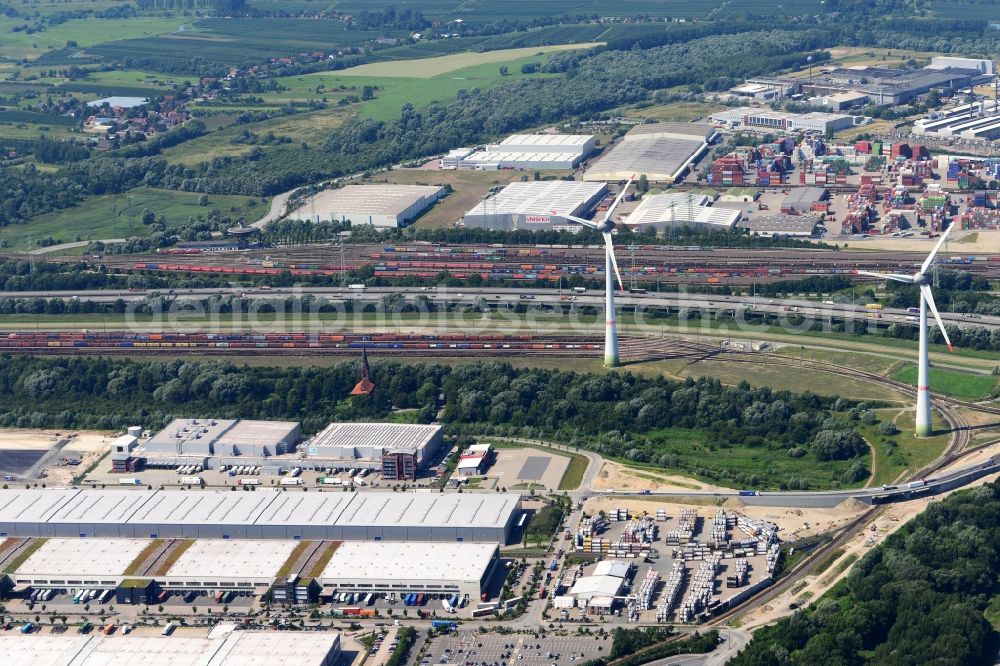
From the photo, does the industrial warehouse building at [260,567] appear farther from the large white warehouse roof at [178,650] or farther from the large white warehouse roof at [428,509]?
the large white warehouse roof at [178,650]

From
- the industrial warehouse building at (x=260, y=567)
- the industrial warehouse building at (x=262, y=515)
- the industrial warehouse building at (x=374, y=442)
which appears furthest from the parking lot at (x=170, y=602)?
the industrial warehouse building at (x=374, y=442)

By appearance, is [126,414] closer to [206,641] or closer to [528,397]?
[528,397]

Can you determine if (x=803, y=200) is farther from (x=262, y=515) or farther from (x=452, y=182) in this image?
(x=262, y=515)

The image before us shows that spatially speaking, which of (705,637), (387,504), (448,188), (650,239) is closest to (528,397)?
(387,504)

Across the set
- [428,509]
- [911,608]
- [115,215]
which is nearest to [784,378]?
[428,509]

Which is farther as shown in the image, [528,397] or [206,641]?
[528,397]

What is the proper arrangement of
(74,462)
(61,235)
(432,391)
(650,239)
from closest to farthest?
(74,462), (432,391), (650,239), (61,235)

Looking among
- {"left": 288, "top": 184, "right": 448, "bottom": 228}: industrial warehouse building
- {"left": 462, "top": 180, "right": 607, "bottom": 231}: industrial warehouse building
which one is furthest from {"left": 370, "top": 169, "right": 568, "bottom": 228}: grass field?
{"left": 462, "top": 180, "right": 607, "bottom": 231}: industrial warehouse building
